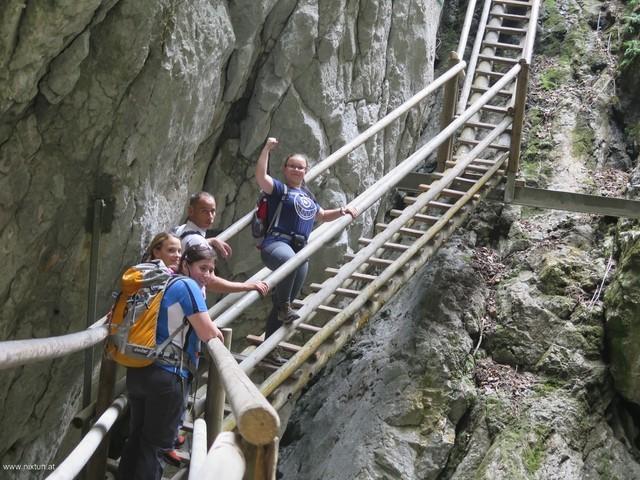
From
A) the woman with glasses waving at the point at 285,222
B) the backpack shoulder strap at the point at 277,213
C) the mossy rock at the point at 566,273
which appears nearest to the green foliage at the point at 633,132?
the mossy rock at the point at 566,273

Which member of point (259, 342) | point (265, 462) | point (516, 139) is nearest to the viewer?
point (265, 462)

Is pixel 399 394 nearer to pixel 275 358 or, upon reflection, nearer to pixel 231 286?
pixel 275 358

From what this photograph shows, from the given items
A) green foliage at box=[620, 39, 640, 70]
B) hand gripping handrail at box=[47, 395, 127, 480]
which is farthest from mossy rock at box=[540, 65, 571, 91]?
hand gripping handrail at box=[47, 395, 127, 480]

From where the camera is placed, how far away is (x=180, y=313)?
3.73 meters

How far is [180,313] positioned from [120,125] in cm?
251

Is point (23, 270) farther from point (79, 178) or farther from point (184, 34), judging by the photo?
point (184, 34)

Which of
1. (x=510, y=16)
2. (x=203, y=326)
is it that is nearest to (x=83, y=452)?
(x=203, y=326)

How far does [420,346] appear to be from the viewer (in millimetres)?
8211

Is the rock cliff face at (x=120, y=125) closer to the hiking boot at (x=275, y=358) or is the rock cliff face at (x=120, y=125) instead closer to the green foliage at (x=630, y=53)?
the hiking boot at (x=275, y=358)

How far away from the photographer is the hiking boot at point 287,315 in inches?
204

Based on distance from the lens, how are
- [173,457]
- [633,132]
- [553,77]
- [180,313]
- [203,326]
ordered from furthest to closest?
[553,77]
[633,132]
[173,457]
[180,313]
[203,326]

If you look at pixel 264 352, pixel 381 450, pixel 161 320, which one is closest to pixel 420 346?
pixel 381 450

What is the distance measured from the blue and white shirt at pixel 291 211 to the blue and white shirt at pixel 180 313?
1.65 metres

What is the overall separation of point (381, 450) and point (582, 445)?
6.65 feet
